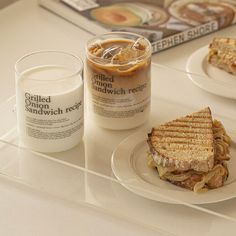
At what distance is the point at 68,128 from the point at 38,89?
0.07 m

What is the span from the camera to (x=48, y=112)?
41.7 inches

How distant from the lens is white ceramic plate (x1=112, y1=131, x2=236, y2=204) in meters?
0.99

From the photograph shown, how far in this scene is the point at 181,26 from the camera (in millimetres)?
1468

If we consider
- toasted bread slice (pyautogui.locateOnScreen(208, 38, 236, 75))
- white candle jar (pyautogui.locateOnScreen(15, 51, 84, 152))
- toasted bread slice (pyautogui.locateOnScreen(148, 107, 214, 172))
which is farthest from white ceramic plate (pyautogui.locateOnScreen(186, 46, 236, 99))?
white candle jar (pyautogui.locateOnScreen(15, 51, 84, 152))

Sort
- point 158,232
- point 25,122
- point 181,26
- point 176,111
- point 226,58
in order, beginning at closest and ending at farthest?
point 158,232, point 25,122, point 176,111, point 226,58, point 181,26

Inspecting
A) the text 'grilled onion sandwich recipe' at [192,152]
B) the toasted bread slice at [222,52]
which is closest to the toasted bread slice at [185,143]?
the text 'grilled onion sandwich recipe' at [192,152]

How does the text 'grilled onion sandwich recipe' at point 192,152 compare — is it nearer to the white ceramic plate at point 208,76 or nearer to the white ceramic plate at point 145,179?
the white ceramic plate at point 145,179

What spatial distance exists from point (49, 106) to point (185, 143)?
0.63 ft

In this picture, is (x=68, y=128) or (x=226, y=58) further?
(x=226, y=58)

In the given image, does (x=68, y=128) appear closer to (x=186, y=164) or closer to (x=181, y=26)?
(x=186, y=164)

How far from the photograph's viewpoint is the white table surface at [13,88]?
98 cm

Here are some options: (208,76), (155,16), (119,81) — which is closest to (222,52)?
(208,76)

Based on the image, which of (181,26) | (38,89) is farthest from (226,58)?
(38,89)

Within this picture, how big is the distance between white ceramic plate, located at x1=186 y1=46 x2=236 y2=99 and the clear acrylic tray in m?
0.10
